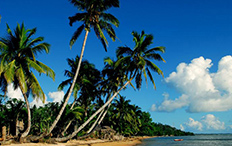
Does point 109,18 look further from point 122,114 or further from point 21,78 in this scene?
point 122,114

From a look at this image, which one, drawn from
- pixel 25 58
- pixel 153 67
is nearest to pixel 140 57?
pixel 153 67

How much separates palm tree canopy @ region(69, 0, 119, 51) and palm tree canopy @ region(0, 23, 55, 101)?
11.4 feet

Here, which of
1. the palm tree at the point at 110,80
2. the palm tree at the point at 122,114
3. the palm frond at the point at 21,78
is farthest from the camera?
the palm tree at the point at 122,114

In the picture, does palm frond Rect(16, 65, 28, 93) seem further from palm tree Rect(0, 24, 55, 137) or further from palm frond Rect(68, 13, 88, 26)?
palm frond Rect(68, 13, 88, 26)

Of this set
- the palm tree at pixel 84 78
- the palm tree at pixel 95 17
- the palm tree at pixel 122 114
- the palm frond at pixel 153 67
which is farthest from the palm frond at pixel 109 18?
the palm tree at pixel 122 114

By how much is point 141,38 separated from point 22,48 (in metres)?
11.0

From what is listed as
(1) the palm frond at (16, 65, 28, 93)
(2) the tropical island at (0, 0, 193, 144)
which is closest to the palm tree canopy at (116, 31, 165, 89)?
(2) the tropical island at (0, 0, 193, 144)

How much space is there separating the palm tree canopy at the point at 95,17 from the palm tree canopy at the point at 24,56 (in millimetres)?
3477

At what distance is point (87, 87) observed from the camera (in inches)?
986

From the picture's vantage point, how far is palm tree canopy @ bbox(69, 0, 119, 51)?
1786 centimetres

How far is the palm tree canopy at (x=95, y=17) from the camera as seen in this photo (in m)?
17.9

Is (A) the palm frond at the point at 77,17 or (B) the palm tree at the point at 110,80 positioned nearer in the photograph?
(A) the palm frond at the point at 77,17

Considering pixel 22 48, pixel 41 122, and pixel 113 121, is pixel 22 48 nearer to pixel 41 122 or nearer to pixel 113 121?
pixel 41 122

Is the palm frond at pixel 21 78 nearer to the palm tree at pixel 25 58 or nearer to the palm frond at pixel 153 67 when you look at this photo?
the palm tree at pixel 25 58
